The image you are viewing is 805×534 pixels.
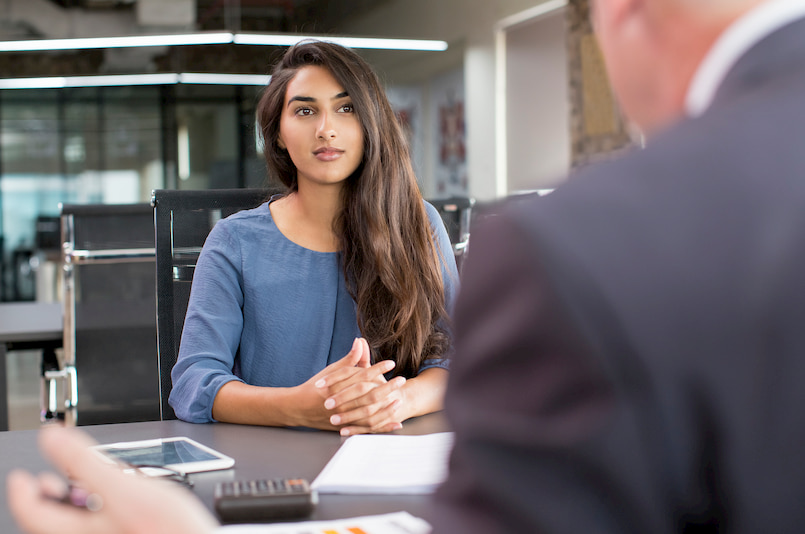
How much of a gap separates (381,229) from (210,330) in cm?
39

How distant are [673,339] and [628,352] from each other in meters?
0.02

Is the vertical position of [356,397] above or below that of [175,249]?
below

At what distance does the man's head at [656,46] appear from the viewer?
0.33 metres

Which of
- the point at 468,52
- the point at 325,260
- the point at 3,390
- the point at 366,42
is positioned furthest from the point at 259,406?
the point at 366,42

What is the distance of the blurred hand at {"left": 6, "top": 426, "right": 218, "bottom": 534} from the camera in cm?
36

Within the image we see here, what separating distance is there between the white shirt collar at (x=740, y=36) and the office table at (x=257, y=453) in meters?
0.51

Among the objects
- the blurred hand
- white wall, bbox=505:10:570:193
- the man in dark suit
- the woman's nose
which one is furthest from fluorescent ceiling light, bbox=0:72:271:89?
the man in dark suit

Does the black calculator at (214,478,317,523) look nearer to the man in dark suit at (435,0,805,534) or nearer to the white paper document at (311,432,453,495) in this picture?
the white paper document at (311,432,453,495)

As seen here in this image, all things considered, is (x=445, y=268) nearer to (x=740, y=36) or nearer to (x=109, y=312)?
(x=740, y=36)

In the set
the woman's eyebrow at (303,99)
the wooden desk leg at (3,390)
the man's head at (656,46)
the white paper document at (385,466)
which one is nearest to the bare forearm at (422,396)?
the white paper document at (385,466)

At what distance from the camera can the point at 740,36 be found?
32 centimetres

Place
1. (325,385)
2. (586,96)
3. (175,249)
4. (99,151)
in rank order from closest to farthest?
(325,385)
(175,249)
(586,96)
(99,151)

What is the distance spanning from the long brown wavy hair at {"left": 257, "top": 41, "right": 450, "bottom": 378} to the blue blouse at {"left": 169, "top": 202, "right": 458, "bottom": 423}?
4 cm

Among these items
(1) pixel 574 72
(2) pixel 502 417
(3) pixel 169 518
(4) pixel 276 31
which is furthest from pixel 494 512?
(4) pixel 276 31
